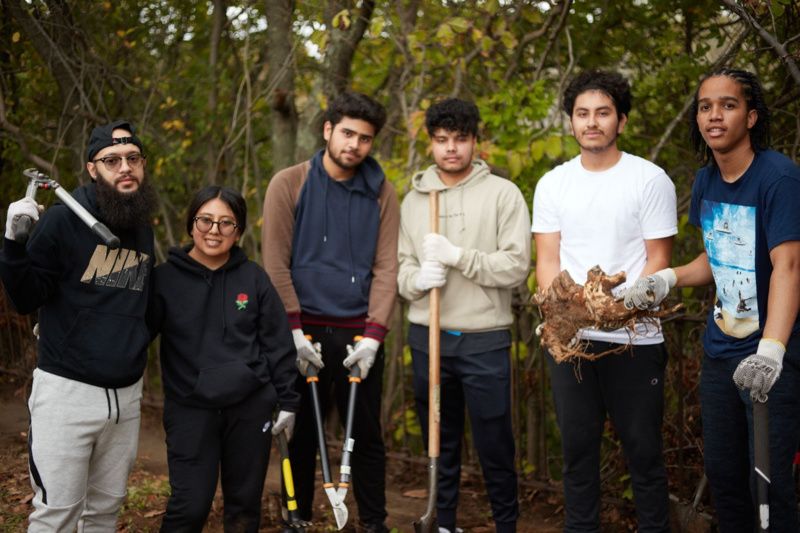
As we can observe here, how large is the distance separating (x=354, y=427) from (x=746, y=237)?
2.01 meters

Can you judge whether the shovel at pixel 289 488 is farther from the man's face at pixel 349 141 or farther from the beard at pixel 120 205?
the man's face at pixel 349 141

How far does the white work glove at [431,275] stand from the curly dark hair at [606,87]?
0.89 m

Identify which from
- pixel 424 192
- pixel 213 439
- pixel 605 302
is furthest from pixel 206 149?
pixel 605 302

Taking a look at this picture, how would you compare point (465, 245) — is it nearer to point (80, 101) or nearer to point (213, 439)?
point (213, 439)

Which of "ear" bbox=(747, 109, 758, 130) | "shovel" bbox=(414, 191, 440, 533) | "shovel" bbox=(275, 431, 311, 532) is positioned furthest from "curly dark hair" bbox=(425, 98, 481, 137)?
"shovel" bbox=(275, 431, 311, 532)

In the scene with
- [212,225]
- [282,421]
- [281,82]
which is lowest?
[282,421]

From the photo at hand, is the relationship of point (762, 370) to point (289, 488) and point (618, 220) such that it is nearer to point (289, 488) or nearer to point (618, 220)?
point (618, 220)

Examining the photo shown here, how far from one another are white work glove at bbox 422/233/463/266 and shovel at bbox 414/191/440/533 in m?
0.09

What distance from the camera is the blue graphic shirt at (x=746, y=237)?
2.88 meters

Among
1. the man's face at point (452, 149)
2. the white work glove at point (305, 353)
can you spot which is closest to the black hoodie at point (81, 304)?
the white work glove at point (305, 353)

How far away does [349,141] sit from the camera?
389 centimetres

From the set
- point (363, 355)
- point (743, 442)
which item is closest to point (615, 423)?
point (743, 442)

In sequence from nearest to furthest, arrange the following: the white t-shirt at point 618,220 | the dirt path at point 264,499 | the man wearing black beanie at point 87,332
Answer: the man wearing black beanie at point 87,332 → the white t-shirt at point 618,220 → the dirt path at point 264,499

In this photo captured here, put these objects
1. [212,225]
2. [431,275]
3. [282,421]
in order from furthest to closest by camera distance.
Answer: [431,275] < [282,421] < [212,225]
